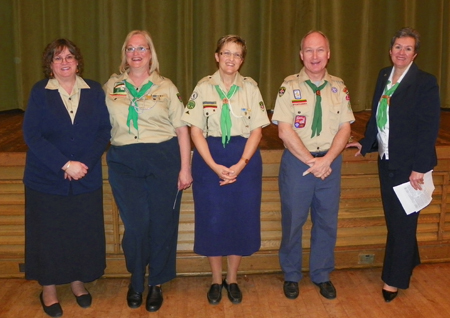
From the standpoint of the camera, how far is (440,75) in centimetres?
514

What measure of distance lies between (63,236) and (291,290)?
128 cm

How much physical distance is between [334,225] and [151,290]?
1.06m

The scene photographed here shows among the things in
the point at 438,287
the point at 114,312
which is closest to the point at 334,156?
the point at 438,287

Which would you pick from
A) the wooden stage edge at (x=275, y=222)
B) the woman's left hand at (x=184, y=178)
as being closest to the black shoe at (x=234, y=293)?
the wooden stage edge at (x=275, y=222)

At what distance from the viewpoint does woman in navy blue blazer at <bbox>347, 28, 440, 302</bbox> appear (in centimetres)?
259

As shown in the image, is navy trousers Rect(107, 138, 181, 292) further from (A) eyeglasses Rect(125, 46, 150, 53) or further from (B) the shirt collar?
(A) eyeglasses Rect(125, 46, 150, 53)

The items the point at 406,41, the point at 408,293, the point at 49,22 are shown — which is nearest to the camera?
the point at 406,41

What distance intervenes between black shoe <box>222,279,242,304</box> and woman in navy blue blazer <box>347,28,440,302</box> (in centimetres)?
81

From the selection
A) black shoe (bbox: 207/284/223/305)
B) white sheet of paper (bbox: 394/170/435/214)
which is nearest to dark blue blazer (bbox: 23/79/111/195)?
black shoe (bbox: 207/284/223/305)

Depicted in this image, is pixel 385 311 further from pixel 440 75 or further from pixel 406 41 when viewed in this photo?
pixel 440 75

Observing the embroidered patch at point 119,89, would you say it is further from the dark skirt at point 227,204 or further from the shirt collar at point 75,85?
the dark skirt at point 227,204

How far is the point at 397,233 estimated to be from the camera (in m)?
2.80

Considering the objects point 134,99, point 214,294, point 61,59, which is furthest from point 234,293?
point 61,59

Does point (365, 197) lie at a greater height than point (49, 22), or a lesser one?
lesser
